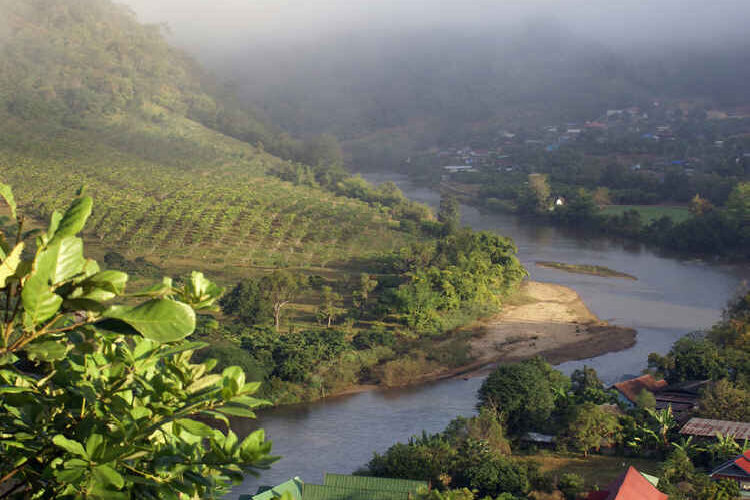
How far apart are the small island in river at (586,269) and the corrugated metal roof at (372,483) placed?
48.0 feet

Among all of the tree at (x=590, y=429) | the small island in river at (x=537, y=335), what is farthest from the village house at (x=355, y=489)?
the small island in river at (x=537, y=335)

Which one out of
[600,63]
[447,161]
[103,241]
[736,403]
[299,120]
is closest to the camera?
[736,403]

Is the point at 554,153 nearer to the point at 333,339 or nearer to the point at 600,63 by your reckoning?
the point at 333,339

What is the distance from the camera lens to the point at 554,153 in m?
38.9

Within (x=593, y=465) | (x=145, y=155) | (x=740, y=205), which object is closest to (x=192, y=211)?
(x=145, y=155)

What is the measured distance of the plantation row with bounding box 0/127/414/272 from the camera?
64.7 ft

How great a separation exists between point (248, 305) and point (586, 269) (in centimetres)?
1072

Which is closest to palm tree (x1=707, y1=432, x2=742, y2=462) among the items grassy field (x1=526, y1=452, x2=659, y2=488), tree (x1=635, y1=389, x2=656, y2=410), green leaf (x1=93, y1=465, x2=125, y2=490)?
grassy field (x1=526, y1=452, x2=659, y2=488)

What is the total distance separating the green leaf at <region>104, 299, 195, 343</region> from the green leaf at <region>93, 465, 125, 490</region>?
0.95ft

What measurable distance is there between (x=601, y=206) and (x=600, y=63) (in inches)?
1773

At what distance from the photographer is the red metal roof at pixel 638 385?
1182cm

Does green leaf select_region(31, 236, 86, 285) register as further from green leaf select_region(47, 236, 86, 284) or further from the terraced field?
the terraced field

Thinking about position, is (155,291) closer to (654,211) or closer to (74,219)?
(74,219)

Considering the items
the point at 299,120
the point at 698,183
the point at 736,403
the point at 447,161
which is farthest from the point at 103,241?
the point at 299,120
